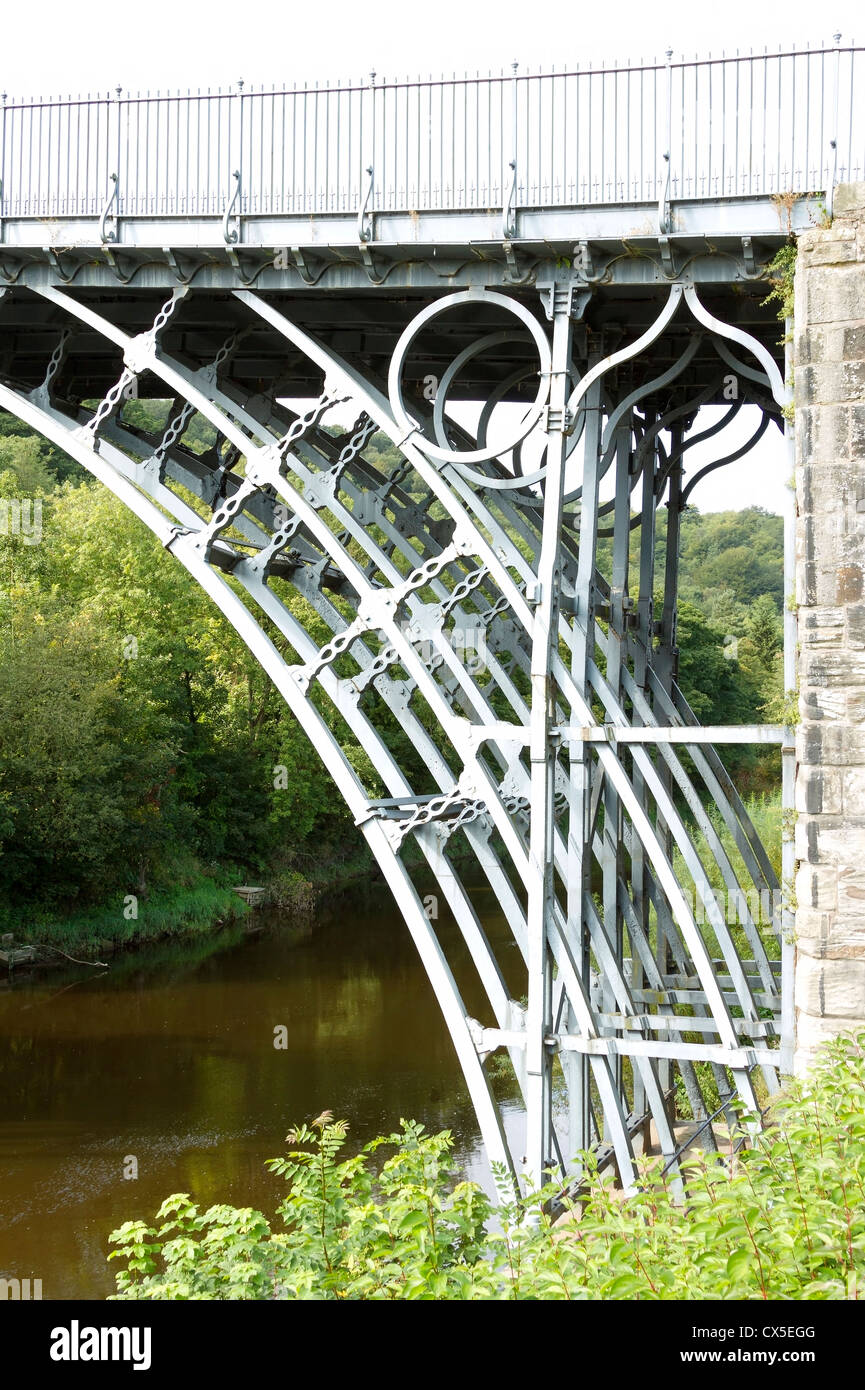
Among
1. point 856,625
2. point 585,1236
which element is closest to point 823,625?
point 856,625

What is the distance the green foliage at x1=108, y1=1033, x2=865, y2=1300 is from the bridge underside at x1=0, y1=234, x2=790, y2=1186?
7.65ft

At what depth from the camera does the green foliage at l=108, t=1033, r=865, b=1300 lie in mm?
3586

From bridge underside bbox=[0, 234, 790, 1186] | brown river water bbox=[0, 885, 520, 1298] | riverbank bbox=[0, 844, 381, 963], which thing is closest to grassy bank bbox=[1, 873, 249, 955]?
riverbank bbox=[0, 844, 381, 963]

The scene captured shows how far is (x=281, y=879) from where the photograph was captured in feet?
112

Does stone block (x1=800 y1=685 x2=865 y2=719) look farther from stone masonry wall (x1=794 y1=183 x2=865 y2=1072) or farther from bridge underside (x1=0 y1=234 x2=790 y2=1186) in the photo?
bridge underside (x1=0 y1=234 x2=790 y2=1186)

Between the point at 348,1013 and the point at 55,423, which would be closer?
the point at 55,423

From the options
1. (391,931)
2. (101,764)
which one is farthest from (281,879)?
(101,764)

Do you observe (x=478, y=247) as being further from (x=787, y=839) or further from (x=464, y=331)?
(x=787, y=839)

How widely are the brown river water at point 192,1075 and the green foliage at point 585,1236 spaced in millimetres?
8686

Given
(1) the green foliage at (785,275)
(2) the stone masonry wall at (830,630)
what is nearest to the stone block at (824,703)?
(2) the stone masonry wall at (830,630)

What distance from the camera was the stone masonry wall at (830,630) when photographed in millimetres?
6312

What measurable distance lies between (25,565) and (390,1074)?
18.8 m

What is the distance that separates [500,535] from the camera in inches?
348

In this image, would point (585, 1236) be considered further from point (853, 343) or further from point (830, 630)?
point (853, 343)
